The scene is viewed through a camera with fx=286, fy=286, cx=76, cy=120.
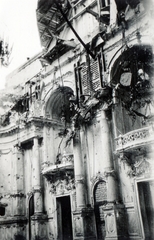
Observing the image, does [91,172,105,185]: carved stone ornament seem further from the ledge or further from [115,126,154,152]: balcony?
the ledge

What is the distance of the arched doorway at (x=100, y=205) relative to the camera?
14422 mm

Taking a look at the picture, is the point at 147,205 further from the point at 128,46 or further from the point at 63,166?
the point at 128,46

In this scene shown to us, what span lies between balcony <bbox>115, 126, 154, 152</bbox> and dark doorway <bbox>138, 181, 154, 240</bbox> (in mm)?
1919

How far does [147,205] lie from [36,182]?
753 centimetres

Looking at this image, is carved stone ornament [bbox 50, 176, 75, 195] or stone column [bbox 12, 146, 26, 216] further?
stone column [bbox 12, 146, 26, 216]

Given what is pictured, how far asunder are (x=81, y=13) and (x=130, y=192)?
39.6 ft

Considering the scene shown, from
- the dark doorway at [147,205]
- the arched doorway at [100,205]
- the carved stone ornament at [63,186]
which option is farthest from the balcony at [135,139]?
the carved stone ornament at [63,186]

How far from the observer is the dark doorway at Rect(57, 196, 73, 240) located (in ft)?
54.6

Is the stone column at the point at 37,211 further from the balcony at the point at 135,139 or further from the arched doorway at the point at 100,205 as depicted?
the balcony at the point at 135,139

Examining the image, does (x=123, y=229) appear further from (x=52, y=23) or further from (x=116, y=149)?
(x=52, y=23)

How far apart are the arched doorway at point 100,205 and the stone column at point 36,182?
4180 mm

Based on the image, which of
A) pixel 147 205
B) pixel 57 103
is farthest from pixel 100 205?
pixel 57 103

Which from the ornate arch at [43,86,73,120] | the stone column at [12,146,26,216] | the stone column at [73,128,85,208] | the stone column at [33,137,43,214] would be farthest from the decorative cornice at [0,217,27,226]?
the ornate arch at [43,86,73,120]

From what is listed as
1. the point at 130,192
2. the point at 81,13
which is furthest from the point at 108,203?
the point at 81,13
